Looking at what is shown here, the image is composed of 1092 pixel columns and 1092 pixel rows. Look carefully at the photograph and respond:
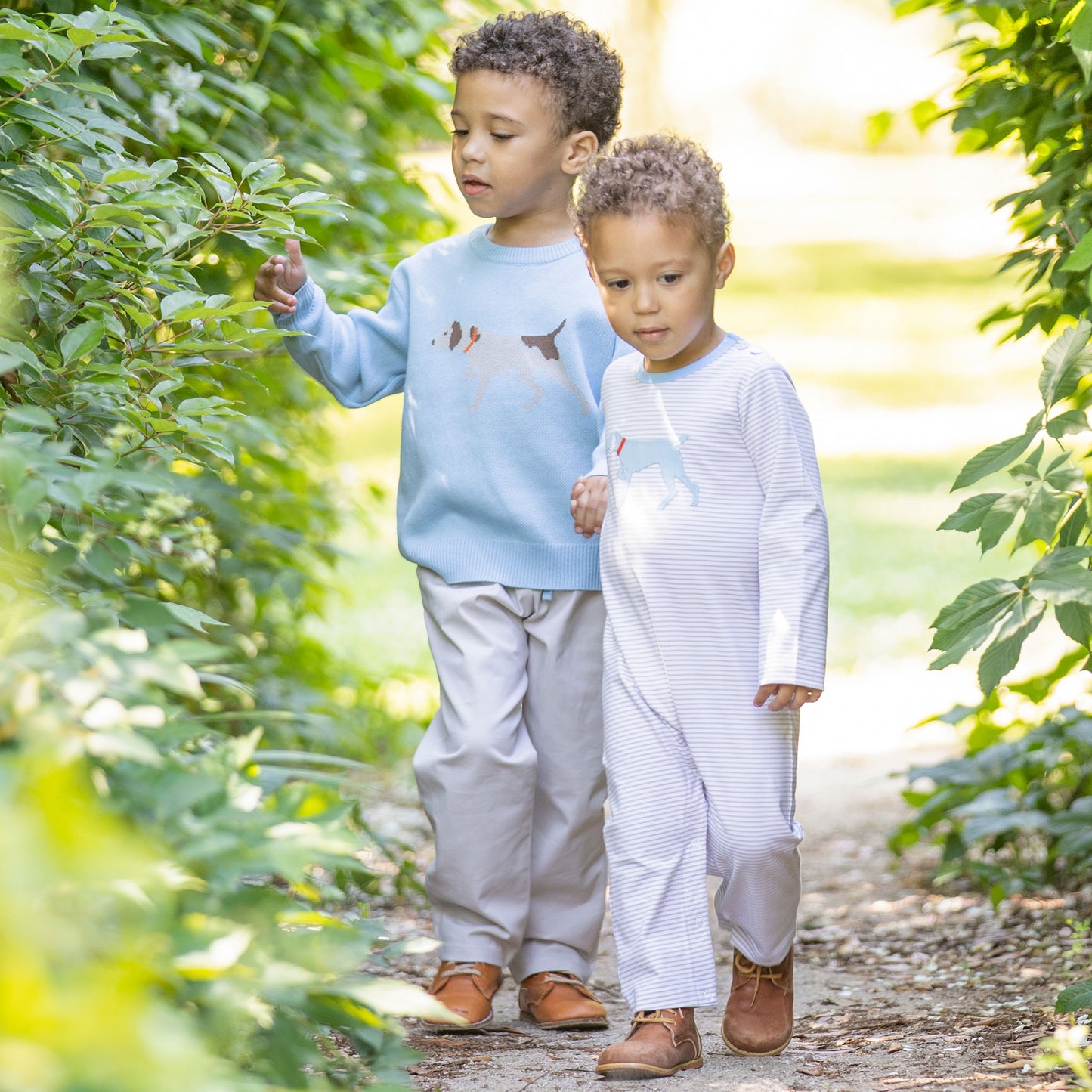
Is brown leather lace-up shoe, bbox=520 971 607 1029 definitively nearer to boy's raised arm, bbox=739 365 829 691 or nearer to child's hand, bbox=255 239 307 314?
boy's raised arm, bbox=739 365 829 691

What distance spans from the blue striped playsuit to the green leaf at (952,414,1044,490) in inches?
9.6

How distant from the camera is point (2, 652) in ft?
4.28

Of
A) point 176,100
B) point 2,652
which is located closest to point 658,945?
point 2,652

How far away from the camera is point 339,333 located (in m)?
2.77

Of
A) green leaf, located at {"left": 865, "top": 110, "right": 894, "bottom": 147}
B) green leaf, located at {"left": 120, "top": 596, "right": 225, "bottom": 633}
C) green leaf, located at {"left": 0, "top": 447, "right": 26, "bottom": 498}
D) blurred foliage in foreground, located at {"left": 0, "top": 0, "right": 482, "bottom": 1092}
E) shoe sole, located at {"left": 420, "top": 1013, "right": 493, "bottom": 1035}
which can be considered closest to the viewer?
blurred foliage in foreground, located at {"left": 0, "top": 0, "right": 482, "bottom": 1092}

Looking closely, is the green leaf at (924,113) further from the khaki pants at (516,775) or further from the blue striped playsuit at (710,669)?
the khaki pants at (516,775)

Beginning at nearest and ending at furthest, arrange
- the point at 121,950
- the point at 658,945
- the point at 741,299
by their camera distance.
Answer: the point at 121,950, the point at 658,945, the point at 741,299

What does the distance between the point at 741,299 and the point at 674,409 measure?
55.7 feet

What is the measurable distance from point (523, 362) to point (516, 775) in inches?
30.2

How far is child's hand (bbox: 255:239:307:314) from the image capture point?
8.52 ft

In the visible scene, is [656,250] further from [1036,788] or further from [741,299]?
[741,299]

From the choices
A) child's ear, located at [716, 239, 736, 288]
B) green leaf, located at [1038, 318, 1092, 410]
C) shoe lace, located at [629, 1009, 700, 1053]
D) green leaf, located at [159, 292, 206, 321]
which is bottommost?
shoe lace, located at [629, 1009, 700, 1053]

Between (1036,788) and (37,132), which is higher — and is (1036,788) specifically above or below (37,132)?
below

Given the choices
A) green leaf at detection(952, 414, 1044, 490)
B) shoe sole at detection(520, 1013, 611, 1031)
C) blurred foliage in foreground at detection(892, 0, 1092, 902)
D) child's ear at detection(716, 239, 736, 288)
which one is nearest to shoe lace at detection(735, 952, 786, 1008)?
shoe sole at detection(520, 1013, 611, 1031)
